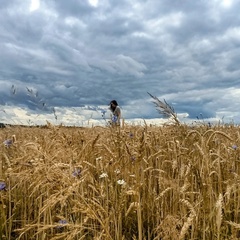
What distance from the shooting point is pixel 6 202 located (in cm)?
317

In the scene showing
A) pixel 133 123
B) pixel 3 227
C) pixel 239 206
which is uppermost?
pixel 133 123

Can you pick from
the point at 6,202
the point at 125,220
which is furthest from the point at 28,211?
Result: the point at 125,220

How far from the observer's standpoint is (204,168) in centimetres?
226

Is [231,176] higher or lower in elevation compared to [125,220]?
higher

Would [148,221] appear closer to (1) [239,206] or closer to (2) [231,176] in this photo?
(1) [239,206]

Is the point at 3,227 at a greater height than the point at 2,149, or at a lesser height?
lesser

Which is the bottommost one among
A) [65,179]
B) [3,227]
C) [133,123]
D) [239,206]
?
[3,227]

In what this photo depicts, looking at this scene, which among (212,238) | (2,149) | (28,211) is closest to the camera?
(212,238)

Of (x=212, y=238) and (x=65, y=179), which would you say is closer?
(x=65, y=179)

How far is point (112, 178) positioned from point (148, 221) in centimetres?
59

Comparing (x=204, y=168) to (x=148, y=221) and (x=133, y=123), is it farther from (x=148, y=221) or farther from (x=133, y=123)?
(x=133, y=123)

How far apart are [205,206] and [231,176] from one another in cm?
90

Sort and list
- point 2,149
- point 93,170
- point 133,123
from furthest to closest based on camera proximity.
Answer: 1. point 133,123
2. point 2,149
3. point 93,170

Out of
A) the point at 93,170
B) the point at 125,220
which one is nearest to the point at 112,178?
the point at 93,170
